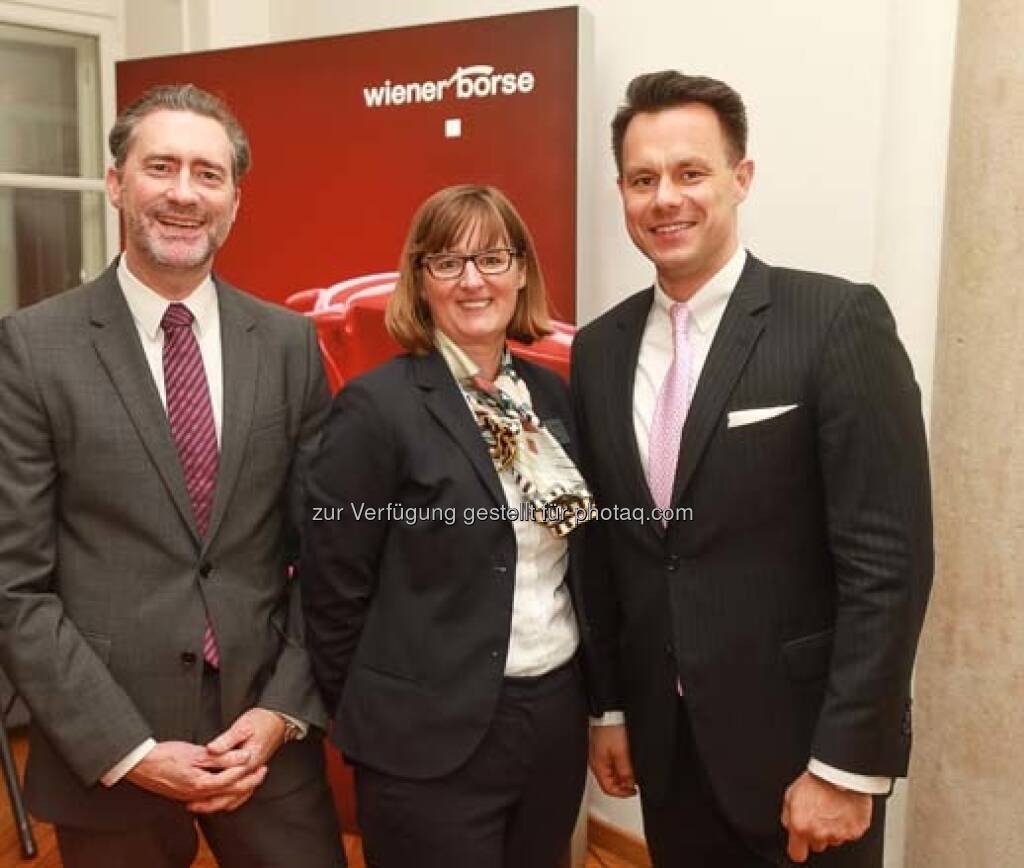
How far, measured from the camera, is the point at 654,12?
2.54m

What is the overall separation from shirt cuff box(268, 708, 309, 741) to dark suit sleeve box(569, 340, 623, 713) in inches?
19.3

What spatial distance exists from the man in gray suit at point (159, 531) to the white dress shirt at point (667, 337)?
58 centimetres

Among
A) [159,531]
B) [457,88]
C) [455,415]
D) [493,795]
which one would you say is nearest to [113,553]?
[159,531]

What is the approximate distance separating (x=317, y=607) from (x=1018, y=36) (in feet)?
5.24

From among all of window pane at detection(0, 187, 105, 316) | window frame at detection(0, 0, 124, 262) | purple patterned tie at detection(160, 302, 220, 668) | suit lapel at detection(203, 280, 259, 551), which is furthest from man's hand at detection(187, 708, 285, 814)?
window pane at detection(0, 187, 105, 316)

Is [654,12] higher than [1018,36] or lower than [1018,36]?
higher

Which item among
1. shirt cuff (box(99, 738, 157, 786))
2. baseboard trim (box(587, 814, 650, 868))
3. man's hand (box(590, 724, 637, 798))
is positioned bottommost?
baseboard trim (box(587, 814, 650, 868))

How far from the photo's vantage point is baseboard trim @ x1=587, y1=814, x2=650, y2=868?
289 cm

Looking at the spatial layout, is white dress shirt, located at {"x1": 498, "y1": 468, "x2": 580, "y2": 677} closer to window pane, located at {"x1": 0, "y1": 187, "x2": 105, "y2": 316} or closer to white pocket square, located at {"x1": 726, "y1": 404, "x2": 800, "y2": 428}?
white pocket square, located at {"x1": 726, "y1": 404, "x2": 800, "y2": 428}

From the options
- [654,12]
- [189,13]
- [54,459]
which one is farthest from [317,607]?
[189,13]

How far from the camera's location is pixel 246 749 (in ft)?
5.54

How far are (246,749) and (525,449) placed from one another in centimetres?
67

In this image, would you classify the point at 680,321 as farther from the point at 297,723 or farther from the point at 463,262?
the point at 297,723

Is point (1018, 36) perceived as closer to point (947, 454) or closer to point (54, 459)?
point (947, 454)
